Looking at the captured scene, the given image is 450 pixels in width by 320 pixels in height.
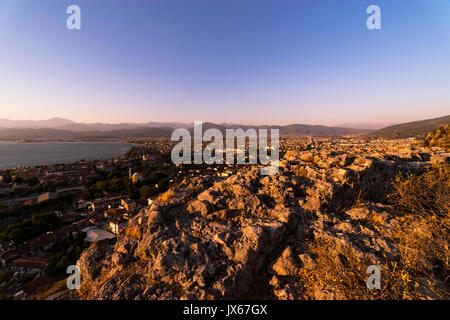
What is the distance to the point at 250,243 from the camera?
3088mm

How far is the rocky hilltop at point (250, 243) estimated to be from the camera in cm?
273

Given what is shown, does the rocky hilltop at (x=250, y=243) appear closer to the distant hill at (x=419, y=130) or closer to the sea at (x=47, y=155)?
the sea at (x=47, y=155)

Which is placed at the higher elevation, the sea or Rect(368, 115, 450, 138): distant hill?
Rect(368, 115, 450, 138): distant hill

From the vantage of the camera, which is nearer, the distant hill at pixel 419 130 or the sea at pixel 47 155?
the sea at pixel 47 155

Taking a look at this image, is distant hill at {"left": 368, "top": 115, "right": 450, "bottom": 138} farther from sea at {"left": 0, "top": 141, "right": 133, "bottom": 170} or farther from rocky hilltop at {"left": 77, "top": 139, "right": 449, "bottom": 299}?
sea at {"left": 0, "top": 141, "right": 133, "bottom": 170}

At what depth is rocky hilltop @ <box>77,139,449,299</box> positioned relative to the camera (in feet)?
8.96

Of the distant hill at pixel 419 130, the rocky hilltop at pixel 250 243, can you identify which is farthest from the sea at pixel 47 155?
the distant hill at pixel 419 130

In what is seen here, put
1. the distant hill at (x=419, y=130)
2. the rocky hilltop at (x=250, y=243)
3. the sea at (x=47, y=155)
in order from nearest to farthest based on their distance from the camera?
the rocky hilltop at (x=250, y=243) → the sea at (x=47, y=155) → the distant hill at (x=419, y=130)

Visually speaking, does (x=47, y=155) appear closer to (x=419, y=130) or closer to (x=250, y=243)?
(x=250, y=243)

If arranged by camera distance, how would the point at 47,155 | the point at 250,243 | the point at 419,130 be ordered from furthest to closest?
the point at 419,130 < the point at 47,155 < the point at 250,243

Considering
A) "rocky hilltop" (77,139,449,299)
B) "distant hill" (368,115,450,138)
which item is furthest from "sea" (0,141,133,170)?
"distant hill" (368,115,450,138)

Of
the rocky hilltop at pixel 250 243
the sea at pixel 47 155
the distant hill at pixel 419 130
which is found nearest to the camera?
the rocky hilltop at pixel 250 243

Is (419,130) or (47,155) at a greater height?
(419,130)

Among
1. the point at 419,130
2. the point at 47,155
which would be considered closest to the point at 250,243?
the point at 47,155
